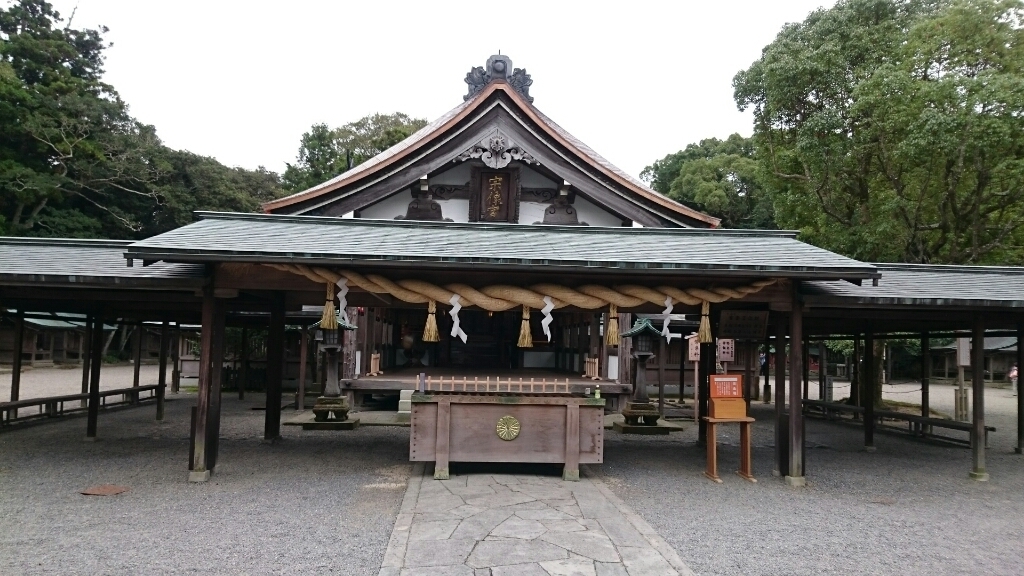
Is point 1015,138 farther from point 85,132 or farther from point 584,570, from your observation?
point 85,132

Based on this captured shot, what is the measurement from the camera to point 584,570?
476 centimetres

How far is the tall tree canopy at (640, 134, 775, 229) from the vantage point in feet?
109

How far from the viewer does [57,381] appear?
71.8 ft

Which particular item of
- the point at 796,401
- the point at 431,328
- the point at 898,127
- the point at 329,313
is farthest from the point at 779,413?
the point at 898,127

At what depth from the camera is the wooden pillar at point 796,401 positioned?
7.96 m

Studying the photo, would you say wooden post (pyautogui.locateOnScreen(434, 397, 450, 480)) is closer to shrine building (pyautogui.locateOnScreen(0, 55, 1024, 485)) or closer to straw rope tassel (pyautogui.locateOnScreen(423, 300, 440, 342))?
shrine building (pyautogui.locateOnScreen(0, 55, 1024, 485))

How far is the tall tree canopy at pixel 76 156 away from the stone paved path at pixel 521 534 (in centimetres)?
2897

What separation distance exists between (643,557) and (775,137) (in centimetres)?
1611

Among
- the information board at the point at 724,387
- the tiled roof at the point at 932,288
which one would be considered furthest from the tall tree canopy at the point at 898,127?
the information board at the point at 724,387

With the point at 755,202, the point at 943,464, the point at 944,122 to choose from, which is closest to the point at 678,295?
the point at 943,464

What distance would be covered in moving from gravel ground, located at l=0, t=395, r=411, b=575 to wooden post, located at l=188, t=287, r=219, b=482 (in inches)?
8.7

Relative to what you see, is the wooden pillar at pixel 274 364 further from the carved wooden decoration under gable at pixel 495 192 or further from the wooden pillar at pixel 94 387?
the carved wooden decoration under gable at pixel 495 192

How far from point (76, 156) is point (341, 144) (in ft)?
45.2

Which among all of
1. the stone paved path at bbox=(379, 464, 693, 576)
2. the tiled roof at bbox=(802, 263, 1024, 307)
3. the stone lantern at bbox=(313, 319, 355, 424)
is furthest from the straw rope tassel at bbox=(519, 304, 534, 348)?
the stone lantern at bbox=(313, 319, 355, 424)
